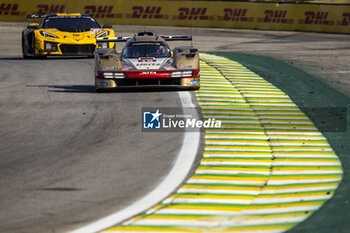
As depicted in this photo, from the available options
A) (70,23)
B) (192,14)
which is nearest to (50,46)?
(70,23)

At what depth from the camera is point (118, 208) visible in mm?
6934

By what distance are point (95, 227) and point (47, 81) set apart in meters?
10.6

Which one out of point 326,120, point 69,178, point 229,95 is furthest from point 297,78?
point 69,178

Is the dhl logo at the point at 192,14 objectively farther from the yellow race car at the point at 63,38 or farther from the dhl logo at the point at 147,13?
the yellow race car at the point at 63,38

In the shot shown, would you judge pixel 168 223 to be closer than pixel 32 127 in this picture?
Yes

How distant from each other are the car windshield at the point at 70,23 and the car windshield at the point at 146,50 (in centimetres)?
588

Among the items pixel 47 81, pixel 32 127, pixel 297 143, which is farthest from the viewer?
pixel 47 81

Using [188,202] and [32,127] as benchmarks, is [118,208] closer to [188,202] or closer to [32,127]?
[188,202]

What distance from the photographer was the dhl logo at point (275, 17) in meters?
36.6

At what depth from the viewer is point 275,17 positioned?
36844 millimetres

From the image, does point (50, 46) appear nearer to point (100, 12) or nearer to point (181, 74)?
point (181, 74)

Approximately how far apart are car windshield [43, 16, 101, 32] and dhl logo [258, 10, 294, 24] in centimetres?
1702

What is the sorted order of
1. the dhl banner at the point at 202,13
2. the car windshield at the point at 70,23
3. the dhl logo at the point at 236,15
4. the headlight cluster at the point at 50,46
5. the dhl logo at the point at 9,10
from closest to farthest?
the headlight cluster at the point at 50,46, the car windshield at the point at 70,23, the dhl banner at the point at 202,13, the dhl logo at the point at 236,15, the dhl logo at the point at 9,10

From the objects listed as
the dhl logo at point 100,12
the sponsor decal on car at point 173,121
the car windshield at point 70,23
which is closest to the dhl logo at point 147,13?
the dhl logo at point 100,12
